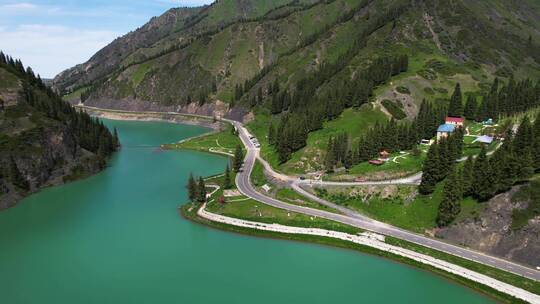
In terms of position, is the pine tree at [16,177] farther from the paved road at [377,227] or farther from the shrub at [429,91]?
the shrub at [429,91]

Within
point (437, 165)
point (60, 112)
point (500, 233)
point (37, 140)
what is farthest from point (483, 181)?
point (60, 112)

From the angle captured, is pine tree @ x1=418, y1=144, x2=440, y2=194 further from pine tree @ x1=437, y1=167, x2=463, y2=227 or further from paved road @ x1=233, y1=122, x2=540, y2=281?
paved road @ x1=233, y1=122, x2=540, y2=281

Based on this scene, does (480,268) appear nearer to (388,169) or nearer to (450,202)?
(450,202)

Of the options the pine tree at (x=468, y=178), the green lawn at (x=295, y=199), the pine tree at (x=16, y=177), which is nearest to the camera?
the pine tree at (x=468, y=178)

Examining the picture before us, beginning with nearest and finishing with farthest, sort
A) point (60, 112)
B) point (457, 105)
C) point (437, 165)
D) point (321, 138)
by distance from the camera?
point (437, 165) < point (321, 138) < point (457, 105) < point (60, 112)

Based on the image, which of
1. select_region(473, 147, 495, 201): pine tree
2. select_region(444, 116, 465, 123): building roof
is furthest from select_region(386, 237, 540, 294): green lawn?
select_region(444, 116, 465, 123): building roof

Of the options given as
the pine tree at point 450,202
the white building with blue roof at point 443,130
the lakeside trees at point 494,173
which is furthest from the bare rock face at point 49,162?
the white building with blue roof at point 443,130
